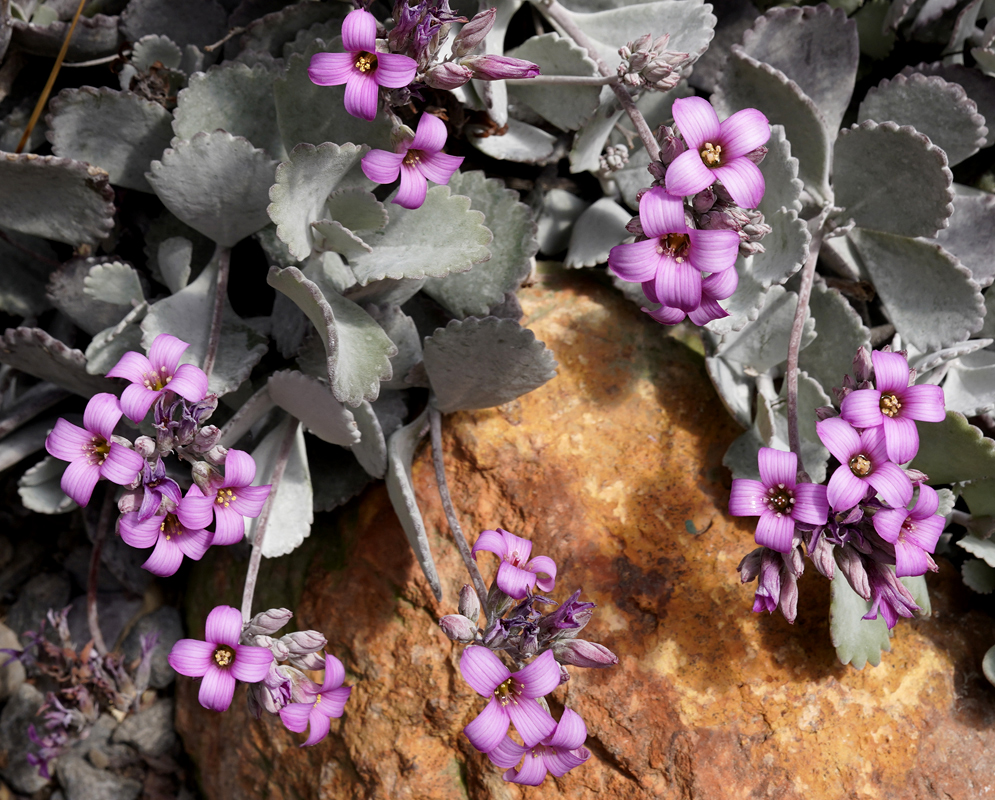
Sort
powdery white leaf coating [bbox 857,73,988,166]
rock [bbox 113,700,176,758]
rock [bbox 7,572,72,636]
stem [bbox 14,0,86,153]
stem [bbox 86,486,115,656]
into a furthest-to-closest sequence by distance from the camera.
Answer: rock [bbox 7,572,72,636]
rock [bbox 113,700,176,758]
stem [bbox 86,486,115,656]
stem [bbox 14,0,86,153]
powdery white leaf coating [bbox 857,73,988,166]

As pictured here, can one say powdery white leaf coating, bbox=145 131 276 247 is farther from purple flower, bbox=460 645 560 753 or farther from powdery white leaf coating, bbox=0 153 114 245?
purple flower, bbox=460 645 560 753

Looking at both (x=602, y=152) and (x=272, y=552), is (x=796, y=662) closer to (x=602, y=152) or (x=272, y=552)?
(x=272, y=552)

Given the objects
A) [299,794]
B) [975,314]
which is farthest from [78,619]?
[975,314]

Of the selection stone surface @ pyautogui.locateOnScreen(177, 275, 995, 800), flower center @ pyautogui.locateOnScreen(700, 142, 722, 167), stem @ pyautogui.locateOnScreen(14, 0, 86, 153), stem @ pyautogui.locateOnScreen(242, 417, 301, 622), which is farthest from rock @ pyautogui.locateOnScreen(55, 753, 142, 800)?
flower center @ pyautogui.locateOnScreen(700, 142, 722, 167)

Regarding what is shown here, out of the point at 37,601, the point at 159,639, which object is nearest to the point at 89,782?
the point at 159,639

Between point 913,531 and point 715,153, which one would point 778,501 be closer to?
point 913,531

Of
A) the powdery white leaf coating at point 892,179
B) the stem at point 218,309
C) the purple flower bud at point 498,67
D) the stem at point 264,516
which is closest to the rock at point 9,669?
the stem at point 264,516

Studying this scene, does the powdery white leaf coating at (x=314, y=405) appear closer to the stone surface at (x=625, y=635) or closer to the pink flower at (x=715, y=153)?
the stone surface at (x=625, y=635)

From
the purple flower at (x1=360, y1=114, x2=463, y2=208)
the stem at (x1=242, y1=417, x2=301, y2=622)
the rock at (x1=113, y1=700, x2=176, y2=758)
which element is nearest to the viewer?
the purple flower at (x1=360, y1=114, x2=463, y2=208)
